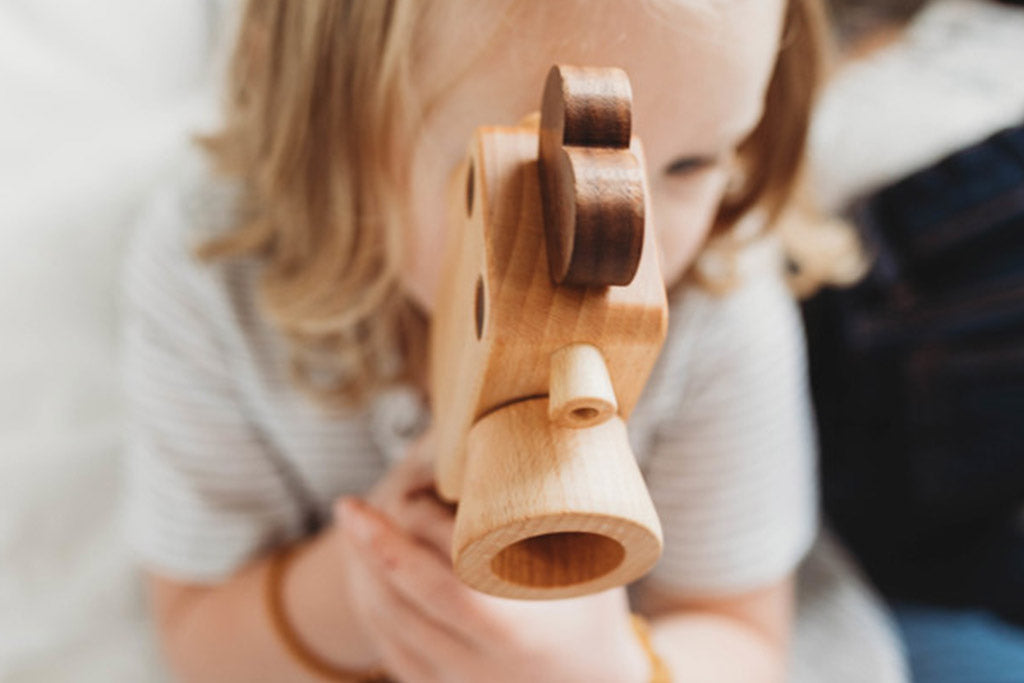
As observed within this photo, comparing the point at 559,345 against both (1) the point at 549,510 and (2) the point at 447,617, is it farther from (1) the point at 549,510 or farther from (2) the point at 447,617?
(2) the point at 447,617

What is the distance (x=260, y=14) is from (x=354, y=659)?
0.39 metres

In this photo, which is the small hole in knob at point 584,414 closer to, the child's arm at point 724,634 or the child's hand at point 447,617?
the child's hand at point 447,617

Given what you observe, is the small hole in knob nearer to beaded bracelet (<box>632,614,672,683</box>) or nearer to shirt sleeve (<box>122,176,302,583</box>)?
beaded bracelet (<box>632,614,672,683</box>)

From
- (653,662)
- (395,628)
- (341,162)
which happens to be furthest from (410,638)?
(341,162)

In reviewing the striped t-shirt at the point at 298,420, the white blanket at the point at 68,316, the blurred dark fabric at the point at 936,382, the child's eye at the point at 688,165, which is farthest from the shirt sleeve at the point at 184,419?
the blurred dark fabric at the point at 936,382

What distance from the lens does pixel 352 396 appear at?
0.59 metres

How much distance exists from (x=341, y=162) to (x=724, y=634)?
384mm

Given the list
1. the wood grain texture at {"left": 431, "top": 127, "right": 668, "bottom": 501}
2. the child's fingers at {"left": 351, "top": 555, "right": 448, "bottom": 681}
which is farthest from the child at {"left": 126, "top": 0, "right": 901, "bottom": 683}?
the wood grain texture at {"left": 431, "top": 127, "right": 668, "bottom": 501}

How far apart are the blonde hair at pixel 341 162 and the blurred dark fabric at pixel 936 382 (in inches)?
5.0

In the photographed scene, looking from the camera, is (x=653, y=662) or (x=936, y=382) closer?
(x=653, y=662)

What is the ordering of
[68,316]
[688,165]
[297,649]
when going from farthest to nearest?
[68,316]
[297,649]
[688,165]

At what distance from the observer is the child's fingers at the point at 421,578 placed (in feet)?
1.22

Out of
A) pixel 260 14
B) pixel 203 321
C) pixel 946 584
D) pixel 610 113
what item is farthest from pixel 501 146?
pixel 946 584

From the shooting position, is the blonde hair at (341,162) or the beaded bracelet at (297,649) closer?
the blonde hair at (341,162)
